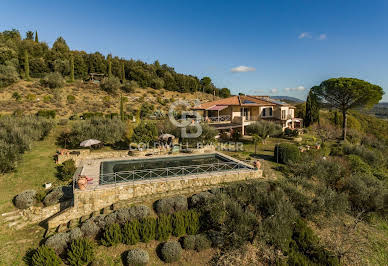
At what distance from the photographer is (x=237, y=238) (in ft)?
28.7

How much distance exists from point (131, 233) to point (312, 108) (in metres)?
35.5

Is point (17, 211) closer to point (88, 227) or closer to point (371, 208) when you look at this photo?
point (88, 227)

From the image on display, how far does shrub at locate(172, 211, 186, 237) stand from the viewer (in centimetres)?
963

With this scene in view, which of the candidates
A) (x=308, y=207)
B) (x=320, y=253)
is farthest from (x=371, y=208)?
(x=320, y=253)

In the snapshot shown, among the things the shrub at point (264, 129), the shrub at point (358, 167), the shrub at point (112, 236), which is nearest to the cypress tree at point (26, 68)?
the shrub at point (264, 129)

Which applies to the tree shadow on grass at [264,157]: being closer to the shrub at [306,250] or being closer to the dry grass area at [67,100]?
the shrub at [306,250]

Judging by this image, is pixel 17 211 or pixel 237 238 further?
pixel 17 211

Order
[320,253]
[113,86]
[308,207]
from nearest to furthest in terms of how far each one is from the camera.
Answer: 1. [320,253]
2. [308,207]
3. [113,86]

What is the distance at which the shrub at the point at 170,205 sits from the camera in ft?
35.0

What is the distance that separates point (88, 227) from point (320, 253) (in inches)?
401

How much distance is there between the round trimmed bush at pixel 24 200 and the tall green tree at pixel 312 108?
3767cm

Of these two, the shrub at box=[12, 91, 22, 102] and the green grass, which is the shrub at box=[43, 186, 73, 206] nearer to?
the green grass

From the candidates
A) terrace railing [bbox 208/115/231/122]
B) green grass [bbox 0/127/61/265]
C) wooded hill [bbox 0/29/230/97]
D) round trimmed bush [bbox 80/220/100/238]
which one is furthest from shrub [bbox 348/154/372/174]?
wooded hill [bbox 0/29/230/97]

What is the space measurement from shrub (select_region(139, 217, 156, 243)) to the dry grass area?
30847mm
